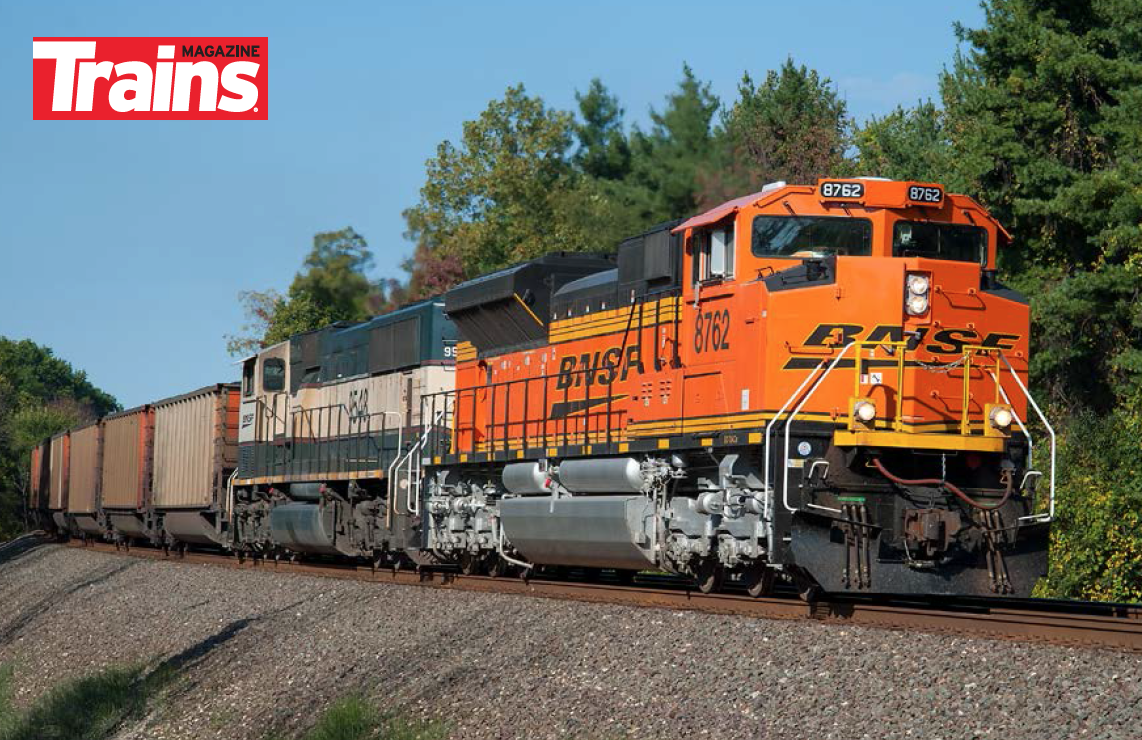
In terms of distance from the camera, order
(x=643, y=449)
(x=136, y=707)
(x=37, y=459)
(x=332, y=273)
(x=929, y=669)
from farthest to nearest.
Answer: (x=332, y=273)
(x=37, y=459)
(x=136, y=707)
(x=643, y=449)
(x=929, y=669)

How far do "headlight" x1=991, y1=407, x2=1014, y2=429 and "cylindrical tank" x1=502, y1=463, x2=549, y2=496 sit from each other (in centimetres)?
548

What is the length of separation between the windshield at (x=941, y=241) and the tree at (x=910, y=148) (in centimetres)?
1496

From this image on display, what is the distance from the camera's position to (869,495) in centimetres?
1230

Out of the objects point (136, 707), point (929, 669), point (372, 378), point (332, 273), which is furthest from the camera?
point (332, 273)

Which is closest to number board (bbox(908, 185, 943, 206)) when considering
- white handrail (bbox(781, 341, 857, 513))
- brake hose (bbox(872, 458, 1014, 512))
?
white handrail (bbox(781, 341, 857, 513))

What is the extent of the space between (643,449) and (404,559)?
732 cm

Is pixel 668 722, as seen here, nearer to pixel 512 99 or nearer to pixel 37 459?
pixel 37 459

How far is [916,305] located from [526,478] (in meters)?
5.59

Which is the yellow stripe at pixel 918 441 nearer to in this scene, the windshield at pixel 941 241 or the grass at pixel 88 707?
the windshield at pixel 941 241

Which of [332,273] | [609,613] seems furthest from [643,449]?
[332,273]

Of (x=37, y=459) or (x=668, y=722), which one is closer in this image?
(x=668, y=722)

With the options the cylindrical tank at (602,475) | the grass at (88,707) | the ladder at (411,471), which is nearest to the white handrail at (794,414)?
the cylindrical tank at (602,475)

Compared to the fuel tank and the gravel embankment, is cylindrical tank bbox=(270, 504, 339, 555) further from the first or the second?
the fuel tank

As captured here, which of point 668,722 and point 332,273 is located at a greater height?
point 332,273
